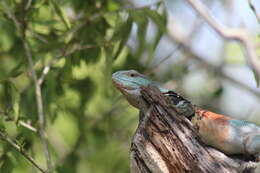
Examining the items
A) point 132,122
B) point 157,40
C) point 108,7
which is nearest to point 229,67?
point 132,122

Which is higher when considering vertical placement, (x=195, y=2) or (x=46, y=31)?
(x=195, y=2)

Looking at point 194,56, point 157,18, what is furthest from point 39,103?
point 194,56

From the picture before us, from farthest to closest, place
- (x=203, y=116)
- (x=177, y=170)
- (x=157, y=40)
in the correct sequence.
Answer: (x=157, y=40) → (x=203, y=116) → (x=177, y=170)

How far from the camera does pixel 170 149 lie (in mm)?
6199

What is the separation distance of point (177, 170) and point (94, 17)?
2.84 metres

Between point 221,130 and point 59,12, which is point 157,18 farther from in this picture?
point 221,130

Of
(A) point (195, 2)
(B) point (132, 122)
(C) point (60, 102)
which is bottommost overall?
(B) point (132, 122)

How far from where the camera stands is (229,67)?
38.0ft

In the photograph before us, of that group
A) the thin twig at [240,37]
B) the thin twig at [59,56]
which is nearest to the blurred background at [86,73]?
the thin twig at [59,56]

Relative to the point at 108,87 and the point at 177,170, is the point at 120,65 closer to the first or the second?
the point at 108,87

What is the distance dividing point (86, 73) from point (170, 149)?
3.68 metres

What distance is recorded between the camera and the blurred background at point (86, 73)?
781cm

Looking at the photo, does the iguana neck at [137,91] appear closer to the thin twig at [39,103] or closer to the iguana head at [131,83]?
the iguana head at [131,83]

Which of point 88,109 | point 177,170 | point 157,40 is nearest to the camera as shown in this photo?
point 177,170
